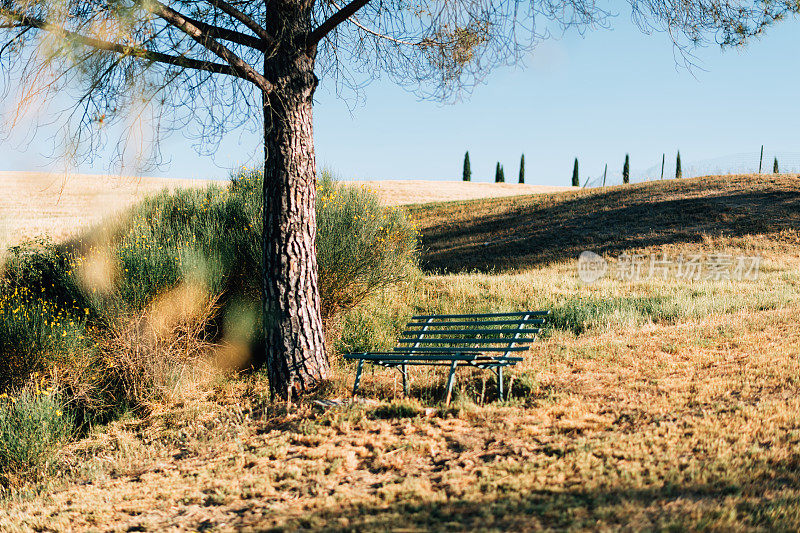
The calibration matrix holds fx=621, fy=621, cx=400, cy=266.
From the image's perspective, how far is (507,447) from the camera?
4.50m

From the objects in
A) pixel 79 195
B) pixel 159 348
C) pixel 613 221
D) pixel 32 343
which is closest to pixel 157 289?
pixel 159 348

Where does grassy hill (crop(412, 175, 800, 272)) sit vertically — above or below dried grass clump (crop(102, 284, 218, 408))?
above

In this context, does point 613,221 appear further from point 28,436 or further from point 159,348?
point 28,436

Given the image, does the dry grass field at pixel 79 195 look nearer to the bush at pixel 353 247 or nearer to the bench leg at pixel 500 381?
the bush at pixel 353 247

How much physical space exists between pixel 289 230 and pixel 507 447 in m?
3.18

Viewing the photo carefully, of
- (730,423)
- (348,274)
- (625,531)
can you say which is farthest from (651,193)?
(625,531)

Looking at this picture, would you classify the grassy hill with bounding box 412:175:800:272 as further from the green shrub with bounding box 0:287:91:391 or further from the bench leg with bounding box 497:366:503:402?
the bench leg with bounding box 497:366:503:402

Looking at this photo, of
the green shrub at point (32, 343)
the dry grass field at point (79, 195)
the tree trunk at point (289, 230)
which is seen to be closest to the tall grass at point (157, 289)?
the green shrub at point (32, 343)

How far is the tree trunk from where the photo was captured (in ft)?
21.0

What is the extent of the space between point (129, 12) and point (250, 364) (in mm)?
4997

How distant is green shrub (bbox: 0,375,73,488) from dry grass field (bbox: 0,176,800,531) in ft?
0.72

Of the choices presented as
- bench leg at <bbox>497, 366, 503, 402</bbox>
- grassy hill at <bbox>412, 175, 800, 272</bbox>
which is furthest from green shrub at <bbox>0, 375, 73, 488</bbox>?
grassy hill at <bbox>412, 175, 800, 272</bbox>

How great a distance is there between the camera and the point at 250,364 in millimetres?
8992

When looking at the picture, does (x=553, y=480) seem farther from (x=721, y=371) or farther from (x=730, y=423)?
(x=721, y=371)
